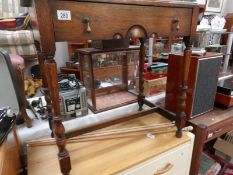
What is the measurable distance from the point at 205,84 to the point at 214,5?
2124 mm

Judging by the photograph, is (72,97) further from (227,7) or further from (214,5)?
(227,7)

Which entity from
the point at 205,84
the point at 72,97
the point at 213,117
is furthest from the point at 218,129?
the point at 72,97

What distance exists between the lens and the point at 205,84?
33.4 inches

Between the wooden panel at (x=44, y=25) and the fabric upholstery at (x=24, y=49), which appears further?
the fabric upholstery at (x=24, y=49)

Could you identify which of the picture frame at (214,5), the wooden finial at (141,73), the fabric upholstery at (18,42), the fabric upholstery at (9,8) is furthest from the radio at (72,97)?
the picture frame at (214,5)

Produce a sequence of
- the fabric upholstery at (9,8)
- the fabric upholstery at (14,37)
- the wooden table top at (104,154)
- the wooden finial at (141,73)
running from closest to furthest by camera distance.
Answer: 1. the wooden table top at (104,154)
2. the wooden finial at (141,73)
3. the fabric upholstery at (14,37)
4. the fabric upholstery at (9,8)

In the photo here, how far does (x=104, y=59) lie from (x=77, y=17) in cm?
41

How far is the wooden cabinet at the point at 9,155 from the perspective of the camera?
0.47 meters

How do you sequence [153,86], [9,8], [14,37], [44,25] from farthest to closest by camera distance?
[9,8]
[14,37]
[153,86]
[44,25]

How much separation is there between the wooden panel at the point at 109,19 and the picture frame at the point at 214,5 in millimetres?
2106

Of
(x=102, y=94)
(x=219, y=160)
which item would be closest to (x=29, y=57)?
(x=102, y=94)

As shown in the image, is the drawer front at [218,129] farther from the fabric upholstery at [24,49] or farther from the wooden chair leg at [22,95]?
the fabric upholstery at [24,49]

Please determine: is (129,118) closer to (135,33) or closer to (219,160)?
(135,33)

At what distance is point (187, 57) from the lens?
70 centimetres
